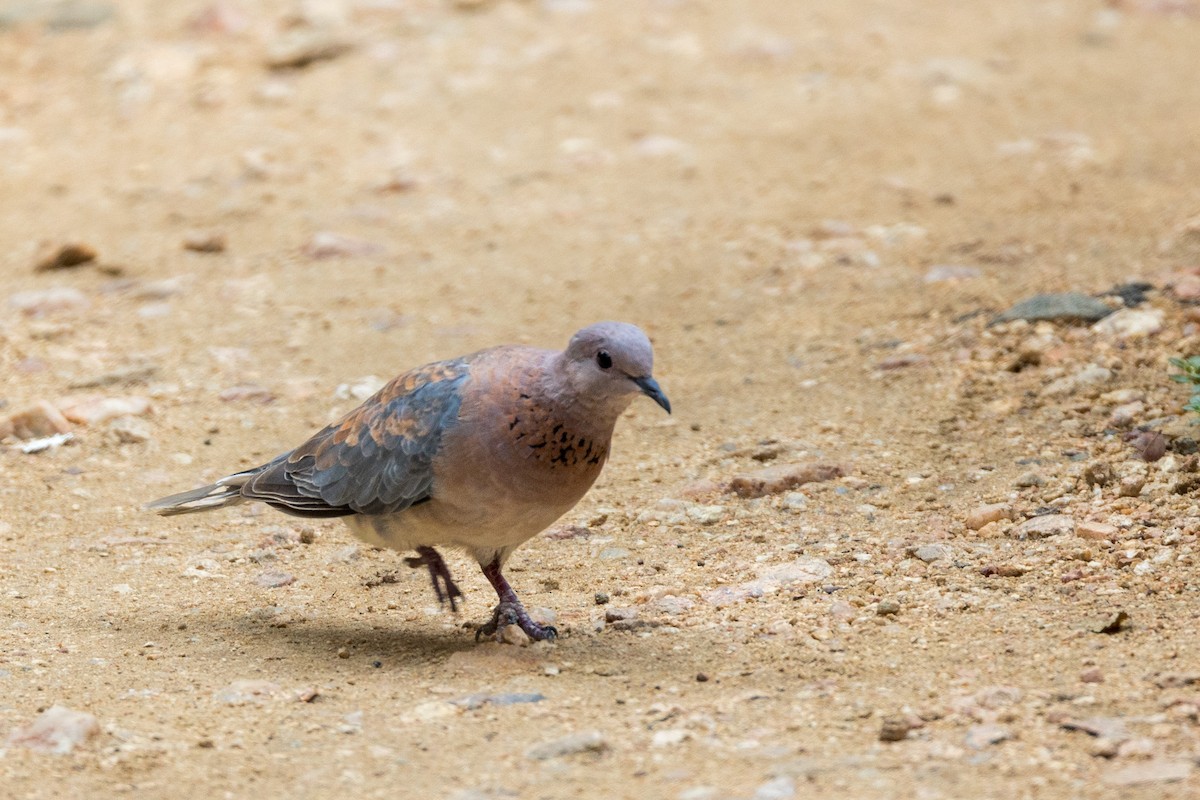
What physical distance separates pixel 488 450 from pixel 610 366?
0.40 metres

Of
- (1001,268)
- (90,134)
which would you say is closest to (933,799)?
(1001,268)

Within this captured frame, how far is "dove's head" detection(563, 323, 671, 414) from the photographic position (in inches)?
149

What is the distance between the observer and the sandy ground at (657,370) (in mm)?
3398

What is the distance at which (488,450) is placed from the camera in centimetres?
387

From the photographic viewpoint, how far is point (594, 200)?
325 inches

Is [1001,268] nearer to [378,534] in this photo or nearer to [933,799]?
[378,534]

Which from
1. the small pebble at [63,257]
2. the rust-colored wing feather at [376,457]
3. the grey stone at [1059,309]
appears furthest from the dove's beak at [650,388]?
the small pebble at [63,257]

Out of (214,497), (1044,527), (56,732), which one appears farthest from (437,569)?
(1044,527)

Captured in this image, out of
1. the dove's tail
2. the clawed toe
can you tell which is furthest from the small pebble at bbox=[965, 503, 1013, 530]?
the dove's tail

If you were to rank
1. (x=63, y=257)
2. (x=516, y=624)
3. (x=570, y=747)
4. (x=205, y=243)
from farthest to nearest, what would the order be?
(x=205, y=243) → (x=63, y=257) → (x=516, y=624) → (x=570, y=747)

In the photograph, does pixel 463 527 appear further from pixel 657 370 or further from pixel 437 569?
pixel 657 370

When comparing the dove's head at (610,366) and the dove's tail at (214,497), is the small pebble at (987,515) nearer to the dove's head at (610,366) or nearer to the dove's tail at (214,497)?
the dove's head at (610,366)

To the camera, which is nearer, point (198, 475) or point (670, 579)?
point (670, 579)

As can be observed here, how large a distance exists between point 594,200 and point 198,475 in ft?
11.3
